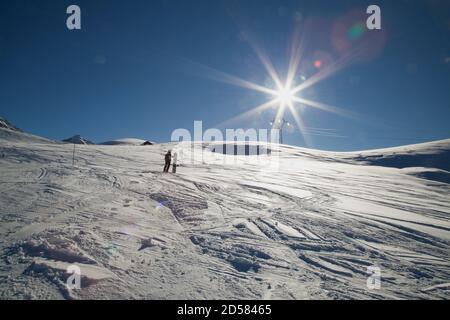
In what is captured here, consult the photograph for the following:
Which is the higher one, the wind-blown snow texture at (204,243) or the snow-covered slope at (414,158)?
the snow-covered slope at (414,158)

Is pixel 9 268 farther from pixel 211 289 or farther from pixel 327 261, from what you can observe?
pixel 327 261

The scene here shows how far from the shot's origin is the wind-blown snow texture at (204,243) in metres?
4.21

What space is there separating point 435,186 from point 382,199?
996 cm

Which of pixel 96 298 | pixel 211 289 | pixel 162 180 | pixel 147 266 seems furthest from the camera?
pixel 162 180

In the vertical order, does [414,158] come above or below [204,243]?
above

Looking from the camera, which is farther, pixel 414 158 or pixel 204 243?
pixel 414 158

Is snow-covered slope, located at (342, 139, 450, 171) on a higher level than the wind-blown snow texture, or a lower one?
higher

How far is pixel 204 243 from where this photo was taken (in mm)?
5719

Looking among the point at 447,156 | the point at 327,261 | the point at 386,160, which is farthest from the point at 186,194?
the point at 447,156

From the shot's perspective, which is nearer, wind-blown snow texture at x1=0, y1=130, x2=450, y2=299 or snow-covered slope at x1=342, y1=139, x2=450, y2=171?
wind-blown snow texture at x1=0, y1=130, x2=450, y2=299

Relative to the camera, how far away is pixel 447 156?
1320 inches

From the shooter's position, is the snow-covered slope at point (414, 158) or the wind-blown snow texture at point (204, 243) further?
the snow-covered slope at point (414, 158)

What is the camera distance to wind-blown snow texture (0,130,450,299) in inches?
166

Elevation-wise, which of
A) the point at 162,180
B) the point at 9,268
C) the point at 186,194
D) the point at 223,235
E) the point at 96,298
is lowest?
the point at 96,298
